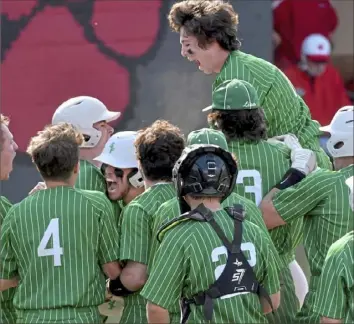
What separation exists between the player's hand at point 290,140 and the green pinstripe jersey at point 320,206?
0.74ft

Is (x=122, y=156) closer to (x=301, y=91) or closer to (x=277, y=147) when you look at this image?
(x=277, y=147)

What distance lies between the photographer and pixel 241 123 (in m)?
5.30

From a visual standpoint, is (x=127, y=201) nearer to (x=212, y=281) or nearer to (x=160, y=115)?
(x=212, y=281)

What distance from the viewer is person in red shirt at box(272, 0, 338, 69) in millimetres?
9406

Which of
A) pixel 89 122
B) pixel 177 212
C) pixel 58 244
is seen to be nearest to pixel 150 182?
pixel 177 212

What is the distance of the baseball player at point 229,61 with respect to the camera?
5641 mm

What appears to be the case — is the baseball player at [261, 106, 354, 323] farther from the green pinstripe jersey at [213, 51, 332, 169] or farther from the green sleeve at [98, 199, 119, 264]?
the green sleeve at [98, 199, 119, 264]

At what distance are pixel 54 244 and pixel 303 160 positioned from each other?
1.21 metres

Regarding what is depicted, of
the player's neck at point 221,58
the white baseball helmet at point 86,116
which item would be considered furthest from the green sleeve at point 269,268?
the white baseball helmet at point 86,116

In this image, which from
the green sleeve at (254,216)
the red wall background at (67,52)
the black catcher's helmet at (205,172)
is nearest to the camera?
the black catcher's helmet at (205,172)

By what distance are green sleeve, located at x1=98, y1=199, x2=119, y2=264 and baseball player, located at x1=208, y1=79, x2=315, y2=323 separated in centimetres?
59

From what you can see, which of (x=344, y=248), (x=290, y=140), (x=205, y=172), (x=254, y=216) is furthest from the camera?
(x=290, y=140)

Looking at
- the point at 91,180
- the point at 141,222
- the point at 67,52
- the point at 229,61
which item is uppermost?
the point at 67,52

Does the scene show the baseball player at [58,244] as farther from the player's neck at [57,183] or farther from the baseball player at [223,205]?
the baseball player at [223,205]
